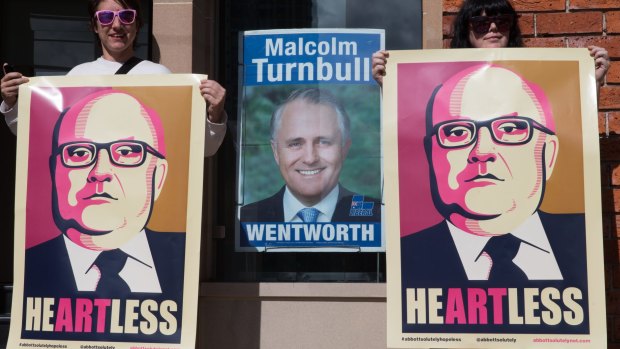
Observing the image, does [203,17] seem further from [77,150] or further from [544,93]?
[544,93]

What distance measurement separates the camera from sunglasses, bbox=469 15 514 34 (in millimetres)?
4535

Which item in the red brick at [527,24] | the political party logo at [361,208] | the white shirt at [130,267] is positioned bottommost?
the white shirt at [130,267]

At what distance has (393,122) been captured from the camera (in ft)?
14.2

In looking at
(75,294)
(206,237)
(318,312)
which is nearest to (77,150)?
(75,294)

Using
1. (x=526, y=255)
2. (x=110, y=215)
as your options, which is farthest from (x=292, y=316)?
(x=526, y=255)

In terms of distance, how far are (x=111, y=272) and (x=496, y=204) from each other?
1.75m

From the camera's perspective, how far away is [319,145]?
18.2 ft

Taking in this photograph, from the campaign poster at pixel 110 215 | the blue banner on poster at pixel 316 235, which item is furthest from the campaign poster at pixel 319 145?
the campaign poster at pixel 110 215

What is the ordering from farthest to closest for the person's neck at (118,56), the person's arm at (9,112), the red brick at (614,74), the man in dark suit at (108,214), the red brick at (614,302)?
the red brick at (614,74)
the red brick at (614,302)
the person's neck at (118,56)
the person's arm at (9,112)
the man in dark suit at (108,214)

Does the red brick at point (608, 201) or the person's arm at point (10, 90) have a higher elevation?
the person's arm at point (10, 90)

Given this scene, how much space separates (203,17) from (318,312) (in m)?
1.84

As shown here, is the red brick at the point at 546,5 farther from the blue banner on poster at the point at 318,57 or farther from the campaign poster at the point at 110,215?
the campaign poster at the point at 110,215

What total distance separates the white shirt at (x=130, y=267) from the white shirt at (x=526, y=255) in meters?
1.39

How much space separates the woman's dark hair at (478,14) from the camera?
15.0ft
